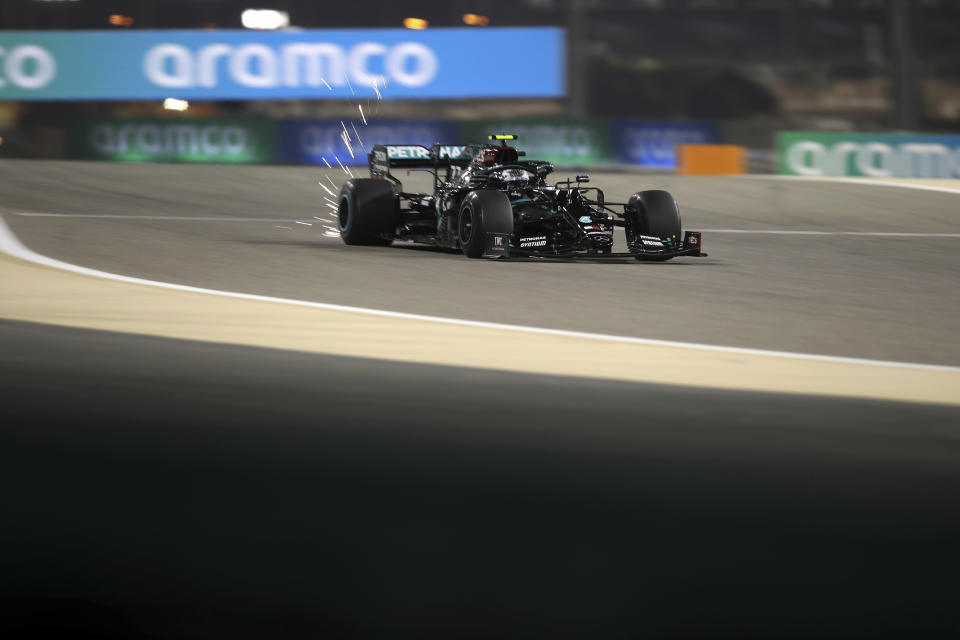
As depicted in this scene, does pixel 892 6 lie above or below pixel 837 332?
above

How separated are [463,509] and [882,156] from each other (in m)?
25.8

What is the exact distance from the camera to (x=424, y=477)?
5.45 metres

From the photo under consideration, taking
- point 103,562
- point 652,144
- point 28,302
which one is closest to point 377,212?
point 28,302

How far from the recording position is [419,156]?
1584cm

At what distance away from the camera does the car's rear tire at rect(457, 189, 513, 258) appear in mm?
13852

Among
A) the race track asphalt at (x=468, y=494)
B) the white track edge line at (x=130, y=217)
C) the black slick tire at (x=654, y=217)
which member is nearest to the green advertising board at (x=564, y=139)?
the white track edge line at (x=130, y=217)

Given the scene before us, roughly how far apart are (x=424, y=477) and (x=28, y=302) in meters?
5.77

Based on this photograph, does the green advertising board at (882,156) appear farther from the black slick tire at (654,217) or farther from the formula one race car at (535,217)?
the black slick tire at (654,217)

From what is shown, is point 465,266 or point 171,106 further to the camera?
point 171,106

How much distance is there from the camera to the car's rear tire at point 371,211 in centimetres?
1588

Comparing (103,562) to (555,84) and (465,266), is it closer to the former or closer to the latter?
(465,266)

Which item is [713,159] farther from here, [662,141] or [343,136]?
[343,136]

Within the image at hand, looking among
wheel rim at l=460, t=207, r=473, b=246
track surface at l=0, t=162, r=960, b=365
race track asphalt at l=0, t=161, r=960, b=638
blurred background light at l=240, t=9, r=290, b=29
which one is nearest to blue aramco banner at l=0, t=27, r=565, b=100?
blurred background light at l=240, t=9, r=290, b=29

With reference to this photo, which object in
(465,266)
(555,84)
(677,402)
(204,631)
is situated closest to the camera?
(204,631)
